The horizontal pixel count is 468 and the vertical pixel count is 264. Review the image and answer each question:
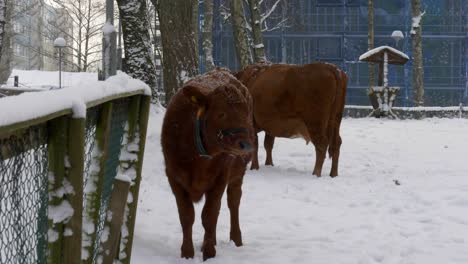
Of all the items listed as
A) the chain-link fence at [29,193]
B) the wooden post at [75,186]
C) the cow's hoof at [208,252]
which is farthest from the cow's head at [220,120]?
the wooden post at [75,186]

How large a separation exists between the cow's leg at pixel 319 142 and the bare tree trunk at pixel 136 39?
12.6 ft

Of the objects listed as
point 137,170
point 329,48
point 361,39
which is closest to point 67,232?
point 137,170

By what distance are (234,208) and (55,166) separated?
3.01 metres

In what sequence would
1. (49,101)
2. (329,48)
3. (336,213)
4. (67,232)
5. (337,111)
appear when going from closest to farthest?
(49,101)
(67,232)
(336,213)
(337,111)
(329,48)

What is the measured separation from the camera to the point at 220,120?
4160 millimetres

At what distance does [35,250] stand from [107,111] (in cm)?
89

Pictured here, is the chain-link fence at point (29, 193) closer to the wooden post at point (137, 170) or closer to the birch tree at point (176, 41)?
the wooden post at point (137, 170)

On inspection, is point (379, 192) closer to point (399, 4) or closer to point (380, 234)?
point (380, 234)

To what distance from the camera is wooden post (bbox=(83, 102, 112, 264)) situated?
3.06 metres

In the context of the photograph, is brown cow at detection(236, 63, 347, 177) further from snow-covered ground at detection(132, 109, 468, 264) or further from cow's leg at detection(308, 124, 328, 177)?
snow-covered ground at detection(132, 109, 468, 264)

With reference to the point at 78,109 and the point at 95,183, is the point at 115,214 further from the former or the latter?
the point at 78,109

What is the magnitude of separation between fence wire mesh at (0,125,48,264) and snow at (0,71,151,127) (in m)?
0.10

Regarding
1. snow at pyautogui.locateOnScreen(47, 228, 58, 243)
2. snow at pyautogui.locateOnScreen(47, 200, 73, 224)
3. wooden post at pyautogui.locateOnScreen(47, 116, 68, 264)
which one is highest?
wooden post at pyautogui.locateOnScreen(47, 116, 68, 264)

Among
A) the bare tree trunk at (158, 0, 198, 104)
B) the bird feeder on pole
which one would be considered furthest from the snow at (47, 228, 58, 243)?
the bird feeder on pole
